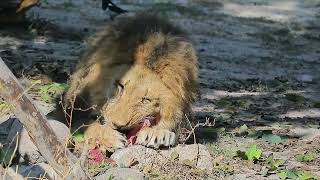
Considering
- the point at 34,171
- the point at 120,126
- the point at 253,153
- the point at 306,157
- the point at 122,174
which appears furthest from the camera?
the point at 306,157

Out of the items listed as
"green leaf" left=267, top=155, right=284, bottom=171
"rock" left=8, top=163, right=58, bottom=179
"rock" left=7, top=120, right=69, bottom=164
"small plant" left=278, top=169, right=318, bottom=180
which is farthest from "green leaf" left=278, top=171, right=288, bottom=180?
"rock" left=8, top=163, right=58, bottom=179

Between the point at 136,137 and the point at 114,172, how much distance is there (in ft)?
1.38

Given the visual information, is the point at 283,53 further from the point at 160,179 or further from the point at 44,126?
the point at 44,126

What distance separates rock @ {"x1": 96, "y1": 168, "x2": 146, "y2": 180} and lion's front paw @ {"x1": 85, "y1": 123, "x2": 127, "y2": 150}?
0.30 m

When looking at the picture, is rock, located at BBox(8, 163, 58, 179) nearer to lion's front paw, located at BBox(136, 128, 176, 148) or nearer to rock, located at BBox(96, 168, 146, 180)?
rock, located at BBox(96, 168, 146, 180)

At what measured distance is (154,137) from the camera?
500 cm

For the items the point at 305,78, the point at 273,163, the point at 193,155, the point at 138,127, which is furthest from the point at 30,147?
the point at 305,78

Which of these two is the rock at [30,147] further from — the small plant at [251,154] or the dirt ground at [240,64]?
the small plant at [251,154]

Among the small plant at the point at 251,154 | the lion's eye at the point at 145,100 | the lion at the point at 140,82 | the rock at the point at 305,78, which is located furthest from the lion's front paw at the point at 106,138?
the rock at the point at 305,78

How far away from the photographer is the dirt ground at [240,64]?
19.1 feet

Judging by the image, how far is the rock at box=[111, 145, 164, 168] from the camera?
4.89 metres

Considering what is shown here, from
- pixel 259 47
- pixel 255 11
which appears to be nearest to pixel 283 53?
pixel 259 47

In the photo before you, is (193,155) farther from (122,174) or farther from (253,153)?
(122,174)

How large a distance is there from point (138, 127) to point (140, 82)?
0.30m
